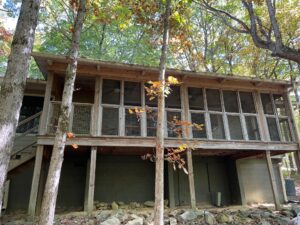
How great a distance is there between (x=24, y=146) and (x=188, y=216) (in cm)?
640

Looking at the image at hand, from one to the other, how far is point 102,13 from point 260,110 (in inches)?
271

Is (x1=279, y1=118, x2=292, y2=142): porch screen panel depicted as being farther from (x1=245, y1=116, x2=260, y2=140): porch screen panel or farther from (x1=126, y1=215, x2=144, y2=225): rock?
(x1=126, y1=215, x2=144, y2=225): rock

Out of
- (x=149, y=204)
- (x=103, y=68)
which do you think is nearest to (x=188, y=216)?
(x=149, y=204)

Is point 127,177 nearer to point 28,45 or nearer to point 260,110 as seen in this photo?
point 260,110

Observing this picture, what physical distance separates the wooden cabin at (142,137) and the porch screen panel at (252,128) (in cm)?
4

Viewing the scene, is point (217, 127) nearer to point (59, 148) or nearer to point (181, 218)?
point (181, 218)

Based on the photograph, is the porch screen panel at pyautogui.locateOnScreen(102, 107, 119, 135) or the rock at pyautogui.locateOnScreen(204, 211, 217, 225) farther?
the porch screen panel at pyautogui.locateOnScreen(102, 107, 119, 135)

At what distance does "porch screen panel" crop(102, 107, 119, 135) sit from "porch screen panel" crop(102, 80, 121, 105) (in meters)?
0.94

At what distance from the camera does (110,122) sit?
8156mm

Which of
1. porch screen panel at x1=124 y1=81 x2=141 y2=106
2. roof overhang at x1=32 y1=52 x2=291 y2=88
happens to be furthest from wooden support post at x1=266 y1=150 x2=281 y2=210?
porch screen panel at x1=124 y1=81 x2=141 y2=106

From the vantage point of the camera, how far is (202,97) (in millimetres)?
9625

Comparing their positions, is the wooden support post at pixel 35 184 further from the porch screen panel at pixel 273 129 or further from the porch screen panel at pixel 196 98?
the porch screen panel at pixel 273 129

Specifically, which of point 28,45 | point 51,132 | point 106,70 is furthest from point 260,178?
point 28,45

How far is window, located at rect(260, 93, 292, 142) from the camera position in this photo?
9398 mm
